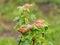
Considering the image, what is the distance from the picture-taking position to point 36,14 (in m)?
7.30

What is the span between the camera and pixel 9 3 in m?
7.75

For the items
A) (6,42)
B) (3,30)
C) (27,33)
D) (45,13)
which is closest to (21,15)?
(27,33)

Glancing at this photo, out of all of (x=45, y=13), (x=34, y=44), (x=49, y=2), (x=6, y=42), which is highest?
(x=49, y=2)

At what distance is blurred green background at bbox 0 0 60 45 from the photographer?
19.7 feet

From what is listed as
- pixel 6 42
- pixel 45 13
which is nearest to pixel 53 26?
pixel 45 13

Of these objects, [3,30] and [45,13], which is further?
[45,13]

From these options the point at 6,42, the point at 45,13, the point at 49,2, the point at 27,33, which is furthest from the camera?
the point at 49,2

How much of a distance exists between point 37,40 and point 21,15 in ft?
1.26

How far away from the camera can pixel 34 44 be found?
113 inches

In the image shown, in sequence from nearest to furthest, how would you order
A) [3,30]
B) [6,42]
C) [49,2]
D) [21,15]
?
[21,15]
[6,42]
[3,30]
[49,2]

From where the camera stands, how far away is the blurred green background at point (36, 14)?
5.99 metres

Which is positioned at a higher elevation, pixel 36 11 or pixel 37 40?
pixel 36 11

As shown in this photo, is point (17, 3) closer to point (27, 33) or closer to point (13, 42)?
point (13, 42)

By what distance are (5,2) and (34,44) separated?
16.6ft
